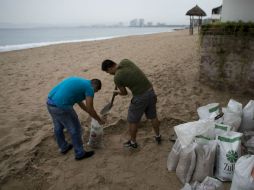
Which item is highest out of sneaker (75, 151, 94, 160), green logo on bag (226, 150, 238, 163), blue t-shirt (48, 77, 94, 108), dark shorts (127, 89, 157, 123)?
blue t-shirt (48, 77, 94, 108)

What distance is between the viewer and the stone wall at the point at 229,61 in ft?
14.4

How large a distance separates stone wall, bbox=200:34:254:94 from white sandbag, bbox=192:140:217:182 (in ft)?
8.55

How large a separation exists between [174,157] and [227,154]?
1.87ft

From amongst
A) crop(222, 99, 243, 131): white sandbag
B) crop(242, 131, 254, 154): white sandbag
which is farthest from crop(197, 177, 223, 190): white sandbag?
crop(222, 99, 243, 131): white sandbag

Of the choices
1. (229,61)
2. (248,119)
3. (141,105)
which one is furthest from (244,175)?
(229,61)

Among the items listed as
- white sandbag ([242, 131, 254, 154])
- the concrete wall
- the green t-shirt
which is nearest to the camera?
white sandbag ([242, 131, 254, 154])

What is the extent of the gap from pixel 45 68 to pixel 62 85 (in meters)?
6.16

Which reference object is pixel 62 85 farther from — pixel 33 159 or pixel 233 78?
pixel 233 78

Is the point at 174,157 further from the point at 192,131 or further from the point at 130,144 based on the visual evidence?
the point at 130,144

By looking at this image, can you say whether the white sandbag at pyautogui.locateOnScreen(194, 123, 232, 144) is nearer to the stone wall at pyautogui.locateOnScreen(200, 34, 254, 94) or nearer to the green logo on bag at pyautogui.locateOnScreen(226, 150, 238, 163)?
the green logo on bag at pyautogui.locateOnScreen(226, 150, 238, 163)

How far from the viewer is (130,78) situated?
289 centimetres

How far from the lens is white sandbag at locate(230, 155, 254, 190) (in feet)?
6.40

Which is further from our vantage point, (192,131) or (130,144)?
(130,144)

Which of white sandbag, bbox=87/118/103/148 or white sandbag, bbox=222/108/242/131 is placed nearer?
white sandbag, bbox=222/108/242/131
